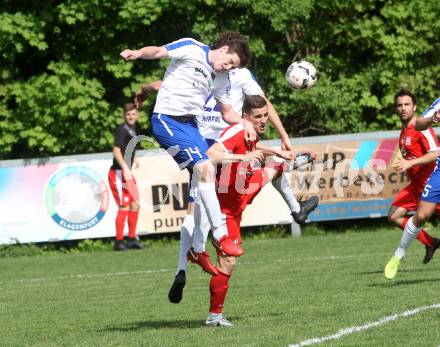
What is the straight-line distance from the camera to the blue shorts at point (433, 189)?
1095 centimetres

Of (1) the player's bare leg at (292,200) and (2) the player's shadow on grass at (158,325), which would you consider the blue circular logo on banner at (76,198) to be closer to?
(1) the player's bare leg at (292,200)

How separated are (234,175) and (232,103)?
2657mm

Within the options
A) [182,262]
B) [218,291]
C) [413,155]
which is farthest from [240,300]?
[413,155]

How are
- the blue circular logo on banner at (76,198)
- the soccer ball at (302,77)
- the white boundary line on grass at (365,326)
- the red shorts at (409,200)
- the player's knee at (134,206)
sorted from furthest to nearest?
the blue circular logo on banner at (76,198), the player's knee at (134,206), the red shorts at (409,200), the soccer ball at (302,77), the white boundary line on grass at (365,326)

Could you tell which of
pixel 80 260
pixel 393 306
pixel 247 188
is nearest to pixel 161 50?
pixel 247 188

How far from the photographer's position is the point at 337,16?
73.9 feet

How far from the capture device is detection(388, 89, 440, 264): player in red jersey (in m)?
12.1

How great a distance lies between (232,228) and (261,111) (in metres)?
0.95

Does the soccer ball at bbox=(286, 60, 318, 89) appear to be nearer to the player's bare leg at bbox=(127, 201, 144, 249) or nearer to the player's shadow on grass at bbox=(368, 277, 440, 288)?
the player's shadow on grass at bbox=(368, 277, 440, 288)

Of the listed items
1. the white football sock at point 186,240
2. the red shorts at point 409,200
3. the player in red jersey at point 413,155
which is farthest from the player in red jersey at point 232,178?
the red shorts at point 409,200

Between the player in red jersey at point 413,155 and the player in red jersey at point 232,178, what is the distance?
3331 millimetres

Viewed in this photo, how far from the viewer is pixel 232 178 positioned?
8.58 m

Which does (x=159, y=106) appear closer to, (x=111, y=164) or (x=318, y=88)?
(x=111, y=164)

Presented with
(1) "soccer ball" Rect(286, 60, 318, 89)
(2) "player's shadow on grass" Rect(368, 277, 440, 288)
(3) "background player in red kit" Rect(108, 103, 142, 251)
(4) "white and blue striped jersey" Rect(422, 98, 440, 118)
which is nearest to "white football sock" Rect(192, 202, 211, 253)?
→ (4) "white and blue striped jersey" Rect(422, 98, 440, 118)
